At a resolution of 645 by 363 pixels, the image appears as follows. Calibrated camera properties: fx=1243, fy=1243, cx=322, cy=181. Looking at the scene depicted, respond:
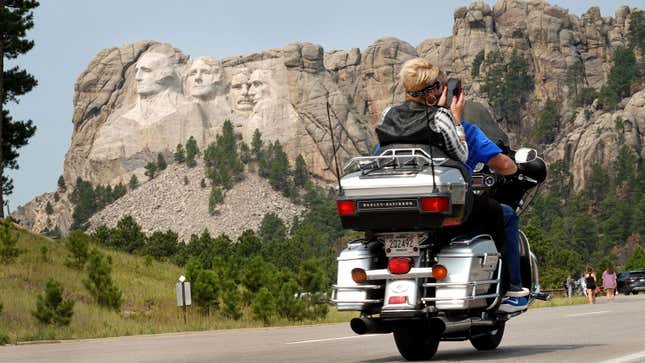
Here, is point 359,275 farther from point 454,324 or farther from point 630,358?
point 630,358

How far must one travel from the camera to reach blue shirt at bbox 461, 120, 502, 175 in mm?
10211

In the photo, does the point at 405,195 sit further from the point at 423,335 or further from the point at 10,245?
the point at 10,245

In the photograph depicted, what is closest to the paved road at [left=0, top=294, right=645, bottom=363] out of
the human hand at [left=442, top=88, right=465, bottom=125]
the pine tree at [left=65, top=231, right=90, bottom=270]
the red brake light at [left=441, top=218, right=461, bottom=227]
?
the red brake light at [left=441, top=218, right=461, bottom=227]

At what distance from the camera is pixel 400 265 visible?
A: 31.6ft

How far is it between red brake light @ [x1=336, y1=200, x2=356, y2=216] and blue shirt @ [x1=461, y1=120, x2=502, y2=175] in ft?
3.73

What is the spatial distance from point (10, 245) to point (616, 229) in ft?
432

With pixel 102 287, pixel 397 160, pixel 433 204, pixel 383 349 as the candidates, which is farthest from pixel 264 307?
pixel 433 204

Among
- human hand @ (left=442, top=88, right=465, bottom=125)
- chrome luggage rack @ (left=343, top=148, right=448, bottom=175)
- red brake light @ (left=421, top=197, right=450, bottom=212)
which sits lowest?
red brake light @ (left=421, top=197, right=450, bottom=212)

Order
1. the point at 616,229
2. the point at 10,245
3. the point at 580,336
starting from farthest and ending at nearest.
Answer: the point at 616,229
the point at 10,245
the point at 580,336

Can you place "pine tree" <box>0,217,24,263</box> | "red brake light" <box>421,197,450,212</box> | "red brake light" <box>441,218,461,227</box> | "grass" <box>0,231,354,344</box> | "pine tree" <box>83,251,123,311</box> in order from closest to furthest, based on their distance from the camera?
"red brake light" <box>421,197,450,212</box> < "red brake light" <box>441,218,461,227</box> < "grass" <box>0,231,354,344</box> < "pine tree" <box>83,251,123,311</box> < "pine tree" <box>0,217,24,263</box>

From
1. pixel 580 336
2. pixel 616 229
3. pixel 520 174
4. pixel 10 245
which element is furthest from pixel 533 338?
pixel 616 229

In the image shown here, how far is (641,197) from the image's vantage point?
6560 inches

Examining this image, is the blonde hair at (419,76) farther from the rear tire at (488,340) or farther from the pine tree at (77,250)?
the pine tree at (77,250)

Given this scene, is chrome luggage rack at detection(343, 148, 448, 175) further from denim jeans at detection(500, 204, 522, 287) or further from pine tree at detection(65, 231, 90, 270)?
pine tree at detection(65, 231, 90, 270)
